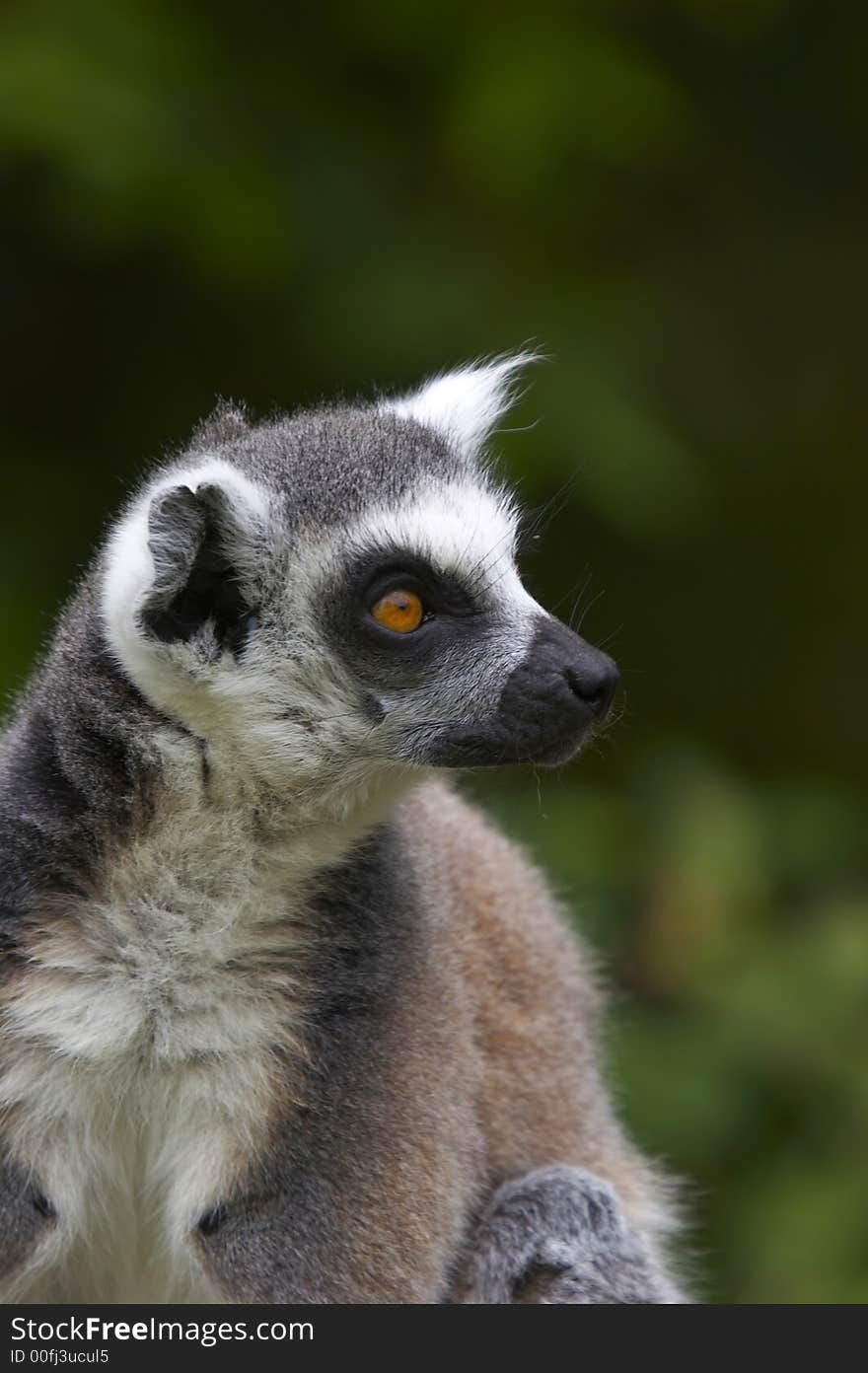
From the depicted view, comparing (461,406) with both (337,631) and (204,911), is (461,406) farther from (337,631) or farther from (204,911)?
(204,911)

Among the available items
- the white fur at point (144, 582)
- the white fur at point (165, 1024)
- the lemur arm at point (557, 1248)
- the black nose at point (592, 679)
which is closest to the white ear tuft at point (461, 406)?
the white fur at point (144, 582)

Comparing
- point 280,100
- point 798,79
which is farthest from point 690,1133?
point 798,79

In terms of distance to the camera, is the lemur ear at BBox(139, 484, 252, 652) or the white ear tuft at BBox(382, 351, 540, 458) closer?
the lemur ear at BBox(139, 484, 252, 652)

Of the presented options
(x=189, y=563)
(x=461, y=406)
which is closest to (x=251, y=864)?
(x=189, y=563)

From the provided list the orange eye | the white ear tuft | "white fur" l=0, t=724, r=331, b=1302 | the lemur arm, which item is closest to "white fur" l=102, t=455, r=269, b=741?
"white fur" l=0, t=724, r=331, b=1302

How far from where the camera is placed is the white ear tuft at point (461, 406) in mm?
3879

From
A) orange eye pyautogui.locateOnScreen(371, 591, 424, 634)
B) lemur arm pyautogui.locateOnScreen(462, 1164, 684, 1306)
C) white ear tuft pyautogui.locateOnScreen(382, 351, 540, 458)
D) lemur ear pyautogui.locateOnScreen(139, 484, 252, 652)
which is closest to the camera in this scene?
lemur ear pyautogui.locateOnScreen(139, 484, 252, 652)

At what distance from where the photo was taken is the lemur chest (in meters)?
3.17

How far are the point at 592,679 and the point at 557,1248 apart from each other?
132 centimetres

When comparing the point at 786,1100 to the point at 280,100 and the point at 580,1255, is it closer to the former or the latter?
the point at 580,1255

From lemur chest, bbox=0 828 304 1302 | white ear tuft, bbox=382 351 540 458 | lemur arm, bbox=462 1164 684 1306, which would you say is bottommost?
lemur arm, bbox=462 1164 684 1306

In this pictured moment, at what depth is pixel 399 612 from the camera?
3.28 m

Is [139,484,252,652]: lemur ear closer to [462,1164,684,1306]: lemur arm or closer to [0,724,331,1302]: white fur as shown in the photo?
[0,724,331,1302]: white fur
